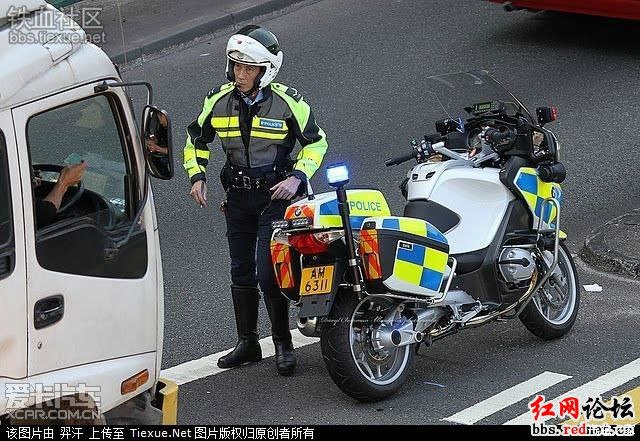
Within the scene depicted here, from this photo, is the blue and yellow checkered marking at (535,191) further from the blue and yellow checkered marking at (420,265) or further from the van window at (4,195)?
the van window at (4,195)

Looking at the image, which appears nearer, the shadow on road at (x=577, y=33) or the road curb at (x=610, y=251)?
the road curb at (x=610, y=251)

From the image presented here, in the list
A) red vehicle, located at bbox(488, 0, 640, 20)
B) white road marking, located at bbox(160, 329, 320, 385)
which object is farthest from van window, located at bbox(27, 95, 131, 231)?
red vehicle, located at bbox(488, 0, 640, 20)

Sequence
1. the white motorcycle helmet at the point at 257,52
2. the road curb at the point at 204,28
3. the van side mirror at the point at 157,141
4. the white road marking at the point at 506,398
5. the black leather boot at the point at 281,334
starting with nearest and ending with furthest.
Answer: the van side mirror at the point at 157,141 < the white road marking at the point at 506,398 < the white motorcycle helmet at the point at 257,52 < the black leather boot at the point at 281,334 < the road curb at the point at 204,28

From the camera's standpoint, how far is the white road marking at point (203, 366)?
23.3 ft

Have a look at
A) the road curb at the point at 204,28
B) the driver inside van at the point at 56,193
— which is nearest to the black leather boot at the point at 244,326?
the driver inside van at the point at 56,193

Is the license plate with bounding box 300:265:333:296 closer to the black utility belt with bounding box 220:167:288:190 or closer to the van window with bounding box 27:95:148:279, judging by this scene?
the black utility belt with bounding box 220:167:288:190

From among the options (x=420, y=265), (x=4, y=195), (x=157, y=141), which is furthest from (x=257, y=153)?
(x=4, y=195)

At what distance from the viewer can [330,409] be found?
6555mm

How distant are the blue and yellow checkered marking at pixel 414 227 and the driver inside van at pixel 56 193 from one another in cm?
169

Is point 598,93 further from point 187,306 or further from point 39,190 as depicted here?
point 39,190

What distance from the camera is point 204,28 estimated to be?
44.8 feet

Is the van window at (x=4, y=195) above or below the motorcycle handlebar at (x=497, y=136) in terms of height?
above

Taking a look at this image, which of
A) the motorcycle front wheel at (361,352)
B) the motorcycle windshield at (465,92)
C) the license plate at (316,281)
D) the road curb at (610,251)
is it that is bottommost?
the road curb at (610,251)

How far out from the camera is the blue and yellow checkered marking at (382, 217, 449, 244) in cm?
639
